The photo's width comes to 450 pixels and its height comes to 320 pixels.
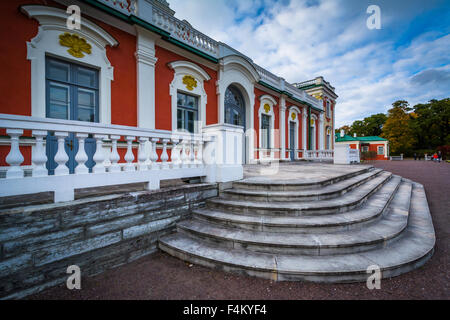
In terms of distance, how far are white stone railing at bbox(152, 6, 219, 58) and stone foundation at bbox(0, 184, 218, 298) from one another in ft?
18.3

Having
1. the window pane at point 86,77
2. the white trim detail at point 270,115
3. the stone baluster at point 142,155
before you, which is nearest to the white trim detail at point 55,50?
the window pane at point 86,77

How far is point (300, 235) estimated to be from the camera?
106 inches

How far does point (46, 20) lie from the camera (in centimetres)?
411

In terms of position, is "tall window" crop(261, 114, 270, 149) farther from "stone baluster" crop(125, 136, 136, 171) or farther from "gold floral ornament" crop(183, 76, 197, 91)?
"stone baluster" crop(125, 136, 136, 171)

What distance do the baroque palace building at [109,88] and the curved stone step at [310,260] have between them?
157cm

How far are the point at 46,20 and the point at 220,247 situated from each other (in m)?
5.87

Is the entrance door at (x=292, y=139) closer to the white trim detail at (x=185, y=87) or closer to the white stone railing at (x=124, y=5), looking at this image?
the white trim detail at (x=185, y=87)

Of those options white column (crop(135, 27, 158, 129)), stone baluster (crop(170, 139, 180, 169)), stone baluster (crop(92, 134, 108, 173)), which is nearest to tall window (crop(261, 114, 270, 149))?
white column (crop(135, 27, 158, 129))

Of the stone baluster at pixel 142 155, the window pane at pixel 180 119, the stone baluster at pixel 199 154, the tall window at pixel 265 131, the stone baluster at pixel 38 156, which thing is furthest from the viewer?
the tall window at pixel 265 131

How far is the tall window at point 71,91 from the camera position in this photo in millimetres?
4293

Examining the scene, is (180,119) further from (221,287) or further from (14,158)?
(221,287)

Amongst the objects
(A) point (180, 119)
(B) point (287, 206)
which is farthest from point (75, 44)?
(B) point (287, 206)

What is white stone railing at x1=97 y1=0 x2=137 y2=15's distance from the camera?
4.93 m
